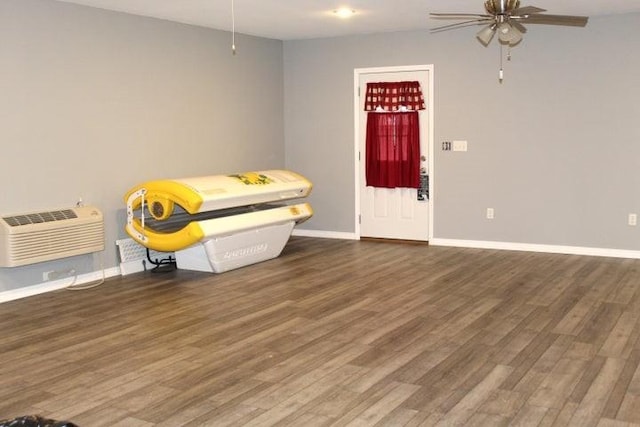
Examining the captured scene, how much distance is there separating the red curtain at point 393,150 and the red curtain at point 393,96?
9cm

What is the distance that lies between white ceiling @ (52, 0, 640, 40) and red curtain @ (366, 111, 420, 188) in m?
1.05

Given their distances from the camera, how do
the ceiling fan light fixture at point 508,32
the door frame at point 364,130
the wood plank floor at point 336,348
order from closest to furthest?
1. the wood plank floor at point 336,348
2. the ceiling fan light fixture at point 508,32
3. the door frame at point 364,130

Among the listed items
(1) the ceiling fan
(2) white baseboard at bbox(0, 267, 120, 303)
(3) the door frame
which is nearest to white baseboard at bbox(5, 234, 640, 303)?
(2) white baseboard at bbox(0, 267, 120, 303)

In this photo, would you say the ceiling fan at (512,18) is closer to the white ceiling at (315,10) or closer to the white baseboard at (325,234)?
the white ceiling at (315,10)

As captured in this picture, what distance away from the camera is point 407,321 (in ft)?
15.6

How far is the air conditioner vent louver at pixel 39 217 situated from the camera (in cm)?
533

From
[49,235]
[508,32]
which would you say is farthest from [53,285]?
[508,32]

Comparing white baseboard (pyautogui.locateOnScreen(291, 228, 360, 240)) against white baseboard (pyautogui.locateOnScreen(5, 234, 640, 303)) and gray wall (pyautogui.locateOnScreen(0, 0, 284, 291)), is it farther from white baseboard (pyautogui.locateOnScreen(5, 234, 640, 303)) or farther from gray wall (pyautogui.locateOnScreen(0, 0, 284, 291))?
gray wall (pyautogui.locateOnScreen(0, 0, 284, 291))

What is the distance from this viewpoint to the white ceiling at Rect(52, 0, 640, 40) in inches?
235

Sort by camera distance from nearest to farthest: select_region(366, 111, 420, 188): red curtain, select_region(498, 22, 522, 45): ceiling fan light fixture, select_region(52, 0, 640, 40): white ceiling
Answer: select_region(498, 22, 522, 45): ceiling fan light fixture < select_region(52, 0, 640, 40): white ceiling < select_region(366, 111, 420, 188): red curtain

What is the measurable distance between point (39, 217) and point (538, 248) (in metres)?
4.91

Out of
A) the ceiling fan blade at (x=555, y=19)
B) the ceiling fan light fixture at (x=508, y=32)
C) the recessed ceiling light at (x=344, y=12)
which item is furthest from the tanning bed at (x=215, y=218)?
the ceiling fan blade at (x=555, y=19)

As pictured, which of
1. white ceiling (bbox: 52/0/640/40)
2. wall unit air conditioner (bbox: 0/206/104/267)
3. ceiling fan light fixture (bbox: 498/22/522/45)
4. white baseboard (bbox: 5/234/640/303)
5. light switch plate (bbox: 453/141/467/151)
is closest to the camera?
ceiling fan light fixture (bbox: 498/22/522/45)

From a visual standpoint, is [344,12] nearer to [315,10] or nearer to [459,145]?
[315,10]
